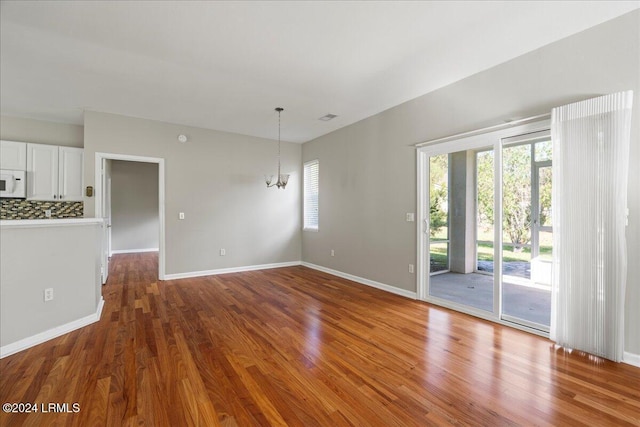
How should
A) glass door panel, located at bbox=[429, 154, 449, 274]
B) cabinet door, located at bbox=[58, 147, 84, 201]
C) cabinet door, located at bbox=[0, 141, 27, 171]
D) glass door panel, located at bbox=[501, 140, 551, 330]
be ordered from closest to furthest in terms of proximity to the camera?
glass door panel, located at bbox=[501, 140, 551, 330] → glass door panel, located at bbox=[429, 154, 449, 274] → cabinet door, located at bbox=[0, 141, 27, 171] → cabinet door, located at bbox=[58, 147, 84, 201]

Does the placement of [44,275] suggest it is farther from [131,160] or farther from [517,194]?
[517,194]

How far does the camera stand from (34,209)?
5.16 m

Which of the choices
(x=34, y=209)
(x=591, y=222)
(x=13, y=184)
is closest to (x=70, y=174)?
(x=13, y=184)

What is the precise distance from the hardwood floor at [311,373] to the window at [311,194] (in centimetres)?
309

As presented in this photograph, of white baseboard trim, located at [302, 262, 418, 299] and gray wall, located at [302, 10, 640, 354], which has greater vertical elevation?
gray wall, located at [302, 10, 640, 354]

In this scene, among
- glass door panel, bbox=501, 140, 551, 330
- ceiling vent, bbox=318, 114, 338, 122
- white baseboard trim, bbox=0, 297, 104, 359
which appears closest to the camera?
white baseboard trim, bbox=0, 297, 104, 359

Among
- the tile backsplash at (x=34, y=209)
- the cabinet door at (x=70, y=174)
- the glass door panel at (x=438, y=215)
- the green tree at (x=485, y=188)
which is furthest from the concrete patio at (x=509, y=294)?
the tile backsplash at (x=34, y=209)

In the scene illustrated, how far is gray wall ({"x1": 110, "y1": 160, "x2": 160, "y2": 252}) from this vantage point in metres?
8.62

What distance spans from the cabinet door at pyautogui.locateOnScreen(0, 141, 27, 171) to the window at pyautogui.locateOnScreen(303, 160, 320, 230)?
16.4ft

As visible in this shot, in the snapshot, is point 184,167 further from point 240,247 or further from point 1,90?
point 1,90

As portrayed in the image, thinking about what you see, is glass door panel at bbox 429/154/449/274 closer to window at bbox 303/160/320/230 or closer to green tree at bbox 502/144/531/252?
green tree at bbox 502/144/531/252

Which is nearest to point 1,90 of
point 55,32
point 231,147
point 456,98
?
point 55,32

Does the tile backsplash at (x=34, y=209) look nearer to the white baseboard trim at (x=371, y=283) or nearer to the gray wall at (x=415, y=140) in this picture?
the gray wall at (x=415, y=140)

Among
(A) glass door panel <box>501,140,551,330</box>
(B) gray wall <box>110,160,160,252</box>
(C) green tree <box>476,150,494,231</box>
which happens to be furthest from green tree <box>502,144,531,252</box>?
(B) gray wall <box>110,160,160,252</box>
